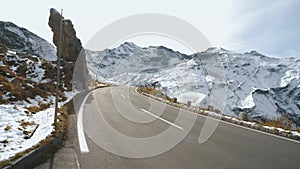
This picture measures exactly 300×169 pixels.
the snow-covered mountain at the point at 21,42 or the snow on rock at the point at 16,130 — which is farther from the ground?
the snow-covered mountain at the point at 21,42

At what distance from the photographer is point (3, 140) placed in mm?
5836

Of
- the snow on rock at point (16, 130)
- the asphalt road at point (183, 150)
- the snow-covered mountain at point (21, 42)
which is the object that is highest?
the snow-covered mountain at point (21, 42)

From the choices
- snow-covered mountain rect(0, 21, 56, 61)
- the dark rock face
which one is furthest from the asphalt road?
snow-covered mountain rect(0, 21, 56, 61)

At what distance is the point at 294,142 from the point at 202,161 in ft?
15.2

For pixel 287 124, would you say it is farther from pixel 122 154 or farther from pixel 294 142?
pixel 122 154

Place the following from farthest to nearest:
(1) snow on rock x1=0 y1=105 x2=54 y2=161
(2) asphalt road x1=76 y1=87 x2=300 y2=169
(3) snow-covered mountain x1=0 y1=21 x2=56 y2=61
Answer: (3) snow-covered mountain x1=0 y1=21 x2=56 y2=61
(1) snow on rock x1=0 y1=105 x2=54 y2=161
(2) asphalt road x1=76 y1=87 x2=300 y2=169

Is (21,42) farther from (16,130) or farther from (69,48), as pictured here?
(16,130)

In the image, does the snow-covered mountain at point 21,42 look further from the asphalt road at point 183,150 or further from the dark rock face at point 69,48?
the asphalt road at point 183,150

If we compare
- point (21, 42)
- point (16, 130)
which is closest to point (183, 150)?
point (16, 130)

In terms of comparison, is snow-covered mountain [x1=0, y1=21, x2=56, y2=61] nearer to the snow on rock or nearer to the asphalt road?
the snow on rock

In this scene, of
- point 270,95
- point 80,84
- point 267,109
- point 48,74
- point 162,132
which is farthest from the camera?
point 270,95

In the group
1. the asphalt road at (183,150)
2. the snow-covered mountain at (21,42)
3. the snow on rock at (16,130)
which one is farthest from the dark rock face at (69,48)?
the snow-covered mountain at (21,42)

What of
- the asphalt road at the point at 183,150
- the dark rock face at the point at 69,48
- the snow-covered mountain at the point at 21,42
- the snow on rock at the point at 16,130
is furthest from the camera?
the snow-covered mountain at the point at 21,42

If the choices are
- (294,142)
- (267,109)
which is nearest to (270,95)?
(267,109)
